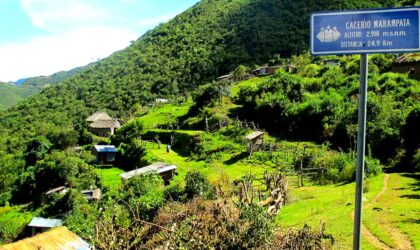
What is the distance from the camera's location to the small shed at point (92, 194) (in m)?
30.4

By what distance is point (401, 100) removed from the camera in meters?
30.3

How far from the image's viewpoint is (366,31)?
149 inches

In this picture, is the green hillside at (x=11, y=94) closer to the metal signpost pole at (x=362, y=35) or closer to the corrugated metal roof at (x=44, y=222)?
the corrugated metal roof at (x=44, y=222)

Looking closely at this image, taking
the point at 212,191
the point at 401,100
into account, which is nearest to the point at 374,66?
the point at 401,100

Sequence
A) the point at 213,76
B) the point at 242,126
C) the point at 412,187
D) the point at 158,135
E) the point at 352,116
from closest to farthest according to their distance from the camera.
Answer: the point at 412,187 < the point at 352,116 < the point at 242,126 < the point at 158,135 < the point at 213,76

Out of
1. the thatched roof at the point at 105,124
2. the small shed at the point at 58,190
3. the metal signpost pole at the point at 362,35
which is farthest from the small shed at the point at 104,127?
the metal signpost pole at the point at 362,35

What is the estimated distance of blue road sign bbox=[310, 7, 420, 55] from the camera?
12.2ft

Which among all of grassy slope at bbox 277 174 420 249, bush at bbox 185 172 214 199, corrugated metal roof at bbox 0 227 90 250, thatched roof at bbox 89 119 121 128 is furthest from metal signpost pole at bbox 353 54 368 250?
thatched roof at bbox 89 119 121 128

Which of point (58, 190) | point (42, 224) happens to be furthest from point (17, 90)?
point (42, 224)

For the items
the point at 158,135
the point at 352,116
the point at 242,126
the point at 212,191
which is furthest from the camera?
the point at 158,135

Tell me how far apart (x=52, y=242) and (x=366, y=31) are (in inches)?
453

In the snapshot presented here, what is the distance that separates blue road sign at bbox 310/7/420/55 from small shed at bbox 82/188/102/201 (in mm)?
28274

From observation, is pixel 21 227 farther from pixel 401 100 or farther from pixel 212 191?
pixel 401 100

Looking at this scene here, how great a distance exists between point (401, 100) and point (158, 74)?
56.3m
